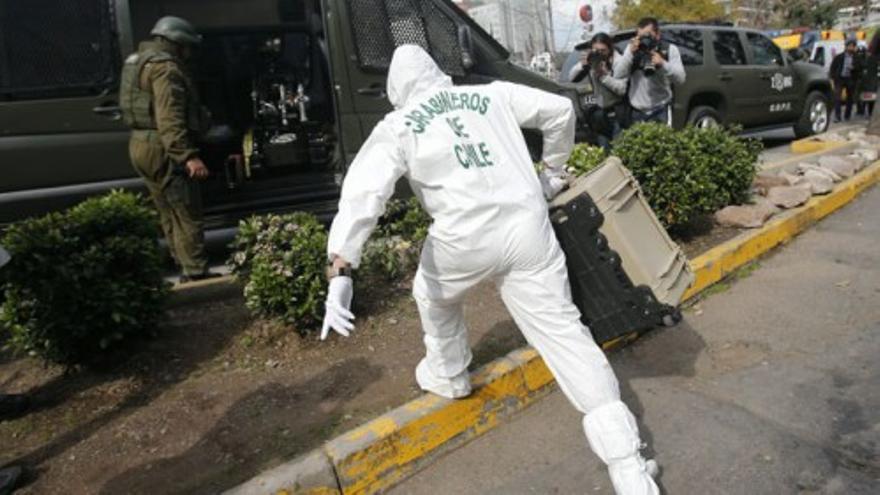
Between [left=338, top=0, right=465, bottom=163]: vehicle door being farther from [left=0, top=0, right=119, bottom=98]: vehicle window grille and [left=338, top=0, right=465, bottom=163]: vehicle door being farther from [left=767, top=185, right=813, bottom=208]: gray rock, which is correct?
[left=767, top=185, right=813, bottom=208]: gray rock

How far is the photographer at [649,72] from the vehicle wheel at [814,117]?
16.9ft

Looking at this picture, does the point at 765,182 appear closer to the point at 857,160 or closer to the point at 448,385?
the point at 857,160

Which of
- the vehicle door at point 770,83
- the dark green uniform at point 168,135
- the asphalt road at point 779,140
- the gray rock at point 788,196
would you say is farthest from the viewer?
the vehicle door at point 770,83

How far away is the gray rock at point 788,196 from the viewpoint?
5.67 metres

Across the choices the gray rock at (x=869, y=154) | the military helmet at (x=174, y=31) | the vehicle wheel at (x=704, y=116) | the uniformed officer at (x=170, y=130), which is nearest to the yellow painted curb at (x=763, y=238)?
the gray rock at (x=869, y=154)

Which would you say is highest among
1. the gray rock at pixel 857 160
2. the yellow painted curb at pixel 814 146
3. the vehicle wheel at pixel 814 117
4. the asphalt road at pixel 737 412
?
the vehicle wheel at pixel 814 117

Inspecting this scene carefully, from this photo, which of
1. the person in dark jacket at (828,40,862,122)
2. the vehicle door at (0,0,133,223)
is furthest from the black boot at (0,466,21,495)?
the person in dark jacket at (828,40,862,122)

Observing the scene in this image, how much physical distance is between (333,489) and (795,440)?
1.84m

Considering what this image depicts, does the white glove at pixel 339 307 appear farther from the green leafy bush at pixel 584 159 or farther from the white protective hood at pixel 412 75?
the green leafy bush at pixel 584 159

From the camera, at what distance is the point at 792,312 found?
4027 millimetres

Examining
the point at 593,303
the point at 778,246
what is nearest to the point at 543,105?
the point at 593,303

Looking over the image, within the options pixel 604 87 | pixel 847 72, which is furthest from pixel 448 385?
pixel 847 72

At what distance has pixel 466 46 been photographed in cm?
527

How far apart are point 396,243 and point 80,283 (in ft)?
6.02
